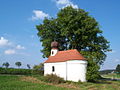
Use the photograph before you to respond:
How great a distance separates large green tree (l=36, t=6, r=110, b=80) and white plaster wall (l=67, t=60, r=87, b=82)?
21.9 feet

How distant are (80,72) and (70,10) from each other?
52.2 feet

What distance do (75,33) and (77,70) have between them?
400 inches

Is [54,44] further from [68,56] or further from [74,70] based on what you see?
[74,70]

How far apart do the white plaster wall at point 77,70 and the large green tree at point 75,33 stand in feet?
21.9

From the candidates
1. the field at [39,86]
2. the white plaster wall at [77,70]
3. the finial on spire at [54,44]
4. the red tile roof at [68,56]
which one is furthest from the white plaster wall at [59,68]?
the field at [39,86]

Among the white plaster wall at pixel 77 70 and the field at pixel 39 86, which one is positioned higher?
the white plaster wall at pixel 77 70

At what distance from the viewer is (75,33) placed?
1464 inches

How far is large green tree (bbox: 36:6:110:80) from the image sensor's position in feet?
124

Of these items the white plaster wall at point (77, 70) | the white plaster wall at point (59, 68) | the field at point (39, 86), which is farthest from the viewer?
the white plaster wall at point (59, 68)

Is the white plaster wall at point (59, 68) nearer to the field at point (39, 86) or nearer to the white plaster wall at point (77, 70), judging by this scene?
the white plaster wall at point (77, 70)

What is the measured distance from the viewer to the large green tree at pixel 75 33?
3775 cm

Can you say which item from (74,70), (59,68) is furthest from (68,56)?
(74,70)

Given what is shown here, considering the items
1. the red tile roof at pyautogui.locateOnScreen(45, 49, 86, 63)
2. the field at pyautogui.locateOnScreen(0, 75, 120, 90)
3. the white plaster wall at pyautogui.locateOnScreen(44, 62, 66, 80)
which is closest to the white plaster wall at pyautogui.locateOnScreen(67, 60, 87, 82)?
the red tile roof at pyautogui.locateOnScreen(45, 49, 86, 63)

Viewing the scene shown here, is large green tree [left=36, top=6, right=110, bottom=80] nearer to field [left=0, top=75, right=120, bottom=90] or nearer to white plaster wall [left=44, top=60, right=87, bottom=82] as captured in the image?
white plaster wall [left=44, top=60, right=87, bottom=82]
